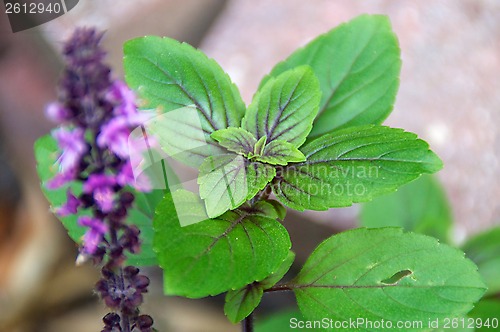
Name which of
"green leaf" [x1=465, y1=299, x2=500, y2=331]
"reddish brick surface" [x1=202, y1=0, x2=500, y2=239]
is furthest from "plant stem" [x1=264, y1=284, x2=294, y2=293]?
"reddish brick surface" [x1=202, y1=0, x2=500, y2=239]

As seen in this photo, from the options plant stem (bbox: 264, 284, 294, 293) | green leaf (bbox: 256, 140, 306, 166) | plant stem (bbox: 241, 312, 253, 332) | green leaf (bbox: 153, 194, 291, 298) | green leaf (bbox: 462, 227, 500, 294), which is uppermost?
green leaf (bbox: 256, 140, 306, 166)

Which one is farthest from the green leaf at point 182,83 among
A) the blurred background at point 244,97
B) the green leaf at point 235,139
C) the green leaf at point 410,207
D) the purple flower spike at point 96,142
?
the blurred background at point 244,97

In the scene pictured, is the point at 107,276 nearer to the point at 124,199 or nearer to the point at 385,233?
the point at 124,199

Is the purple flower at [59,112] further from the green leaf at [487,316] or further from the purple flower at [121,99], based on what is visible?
the green leaf at [487,316]

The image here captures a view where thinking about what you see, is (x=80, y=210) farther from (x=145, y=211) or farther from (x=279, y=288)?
(x=279, y=288)

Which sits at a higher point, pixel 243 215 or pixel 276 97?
pixel 276 97

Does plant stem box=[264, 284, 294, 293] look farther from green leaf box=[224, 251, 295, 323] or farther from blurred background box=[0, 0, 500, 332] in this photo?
blurred background box=[0, 0, 500, 332]

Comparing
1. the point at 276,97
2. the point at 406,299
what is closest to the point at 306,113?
the point at 276,97
